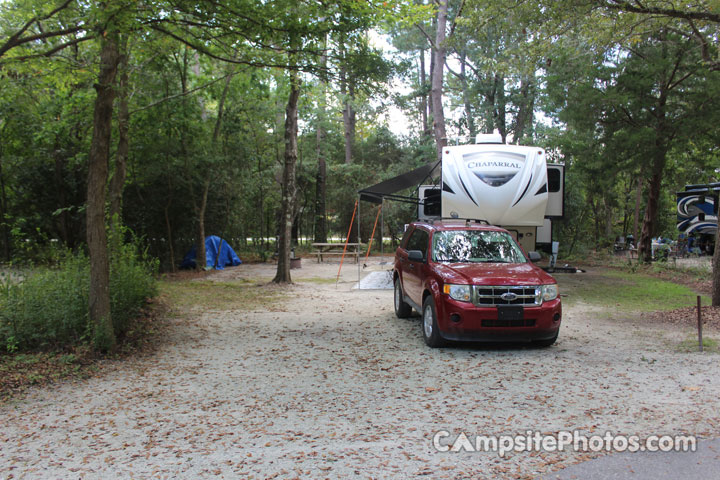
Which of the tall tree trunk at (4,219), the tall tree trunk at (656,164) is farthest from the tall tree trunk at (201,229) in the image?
the tall tree trunk at (656,164)

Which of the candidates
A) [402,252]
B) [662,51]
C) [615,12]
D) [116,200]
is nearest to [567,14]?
[615,12]

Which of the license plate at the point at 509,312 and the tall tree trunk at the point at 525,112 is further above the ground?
the tall tree trunk at the point at 525,112

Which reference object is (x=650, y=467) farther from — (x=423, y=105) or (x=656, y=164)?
(x=423, y=105)

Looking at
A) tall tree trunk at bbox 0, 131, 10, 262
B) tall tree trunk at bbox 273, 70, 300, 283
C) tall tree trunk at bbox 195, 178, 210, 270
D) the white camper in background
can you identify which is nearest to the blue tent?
tall tree trunk at bbox 195, 178, 210, 270

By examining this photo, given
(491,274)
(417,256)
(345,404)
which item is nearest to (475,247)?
(417,256)

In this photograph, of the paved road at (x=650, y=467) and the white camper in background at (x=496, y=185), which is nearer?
the paved road at (x=650, y=467)

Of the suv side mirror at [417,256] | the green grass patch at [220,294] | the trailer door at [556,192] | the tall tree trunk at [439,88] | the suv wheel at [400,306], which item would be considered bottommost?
the green grass patch at [220,294]

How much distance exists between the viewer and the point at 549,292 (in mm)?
6441

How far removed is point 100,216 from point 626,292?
1116 cm

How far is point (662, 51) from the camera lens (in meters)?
14.5

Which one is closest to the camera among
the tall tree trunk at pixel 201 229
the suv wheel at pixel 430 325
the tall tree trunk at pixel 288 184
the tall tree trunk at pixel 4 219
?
the suv wheel at pixel 430 325

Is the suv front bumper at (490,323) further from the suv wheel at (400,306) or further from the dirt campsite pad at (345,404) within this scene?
the suv wheel at (400,306)

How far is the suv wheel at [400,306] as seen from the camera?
29.0 feet

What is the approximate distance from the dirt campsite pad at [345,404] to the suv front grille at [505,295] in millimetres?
678
